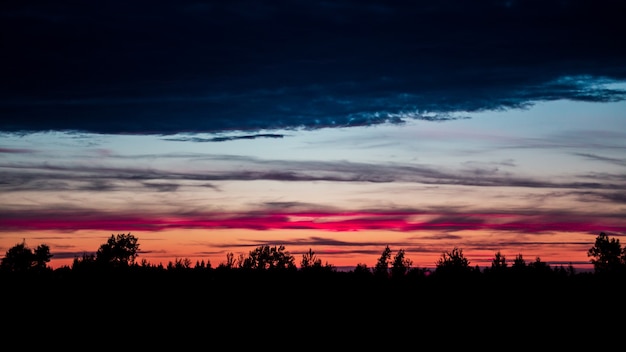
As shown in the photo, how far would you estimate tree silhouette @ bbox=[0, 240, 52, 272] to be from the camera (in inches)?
6658

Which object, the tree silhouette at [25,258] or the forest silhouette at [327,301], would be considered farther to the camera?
the tree silhouette at [25,258]

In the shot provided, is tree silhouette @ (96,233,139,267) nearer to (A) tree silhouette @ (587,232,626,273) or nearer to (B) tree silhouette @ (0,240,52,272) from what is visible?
(B) tree silhouette @ (0,240,52,272)

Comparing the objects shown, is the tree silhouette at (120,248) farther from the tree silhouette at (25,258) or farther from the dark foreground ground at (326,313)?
the dark foreground ground at (326,313)

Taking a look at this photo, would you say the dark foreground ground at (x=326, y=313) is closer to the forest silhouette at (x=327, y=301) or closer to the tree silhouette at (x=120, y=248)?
the forest silhouette at (x=327, y=301)

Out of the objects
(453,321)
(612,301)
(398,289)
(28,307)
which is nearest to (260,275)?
(398,289)

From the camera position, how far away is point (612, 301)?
59.8 m

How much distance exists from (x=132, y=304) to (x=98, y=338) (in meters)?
13.9

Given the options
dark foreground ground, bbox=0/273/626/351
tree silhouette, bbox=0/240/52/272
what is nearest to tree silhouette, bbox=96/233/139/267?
tree silhouette, bbox=0/240/52/272

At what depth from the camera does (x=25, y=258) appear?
565 ft

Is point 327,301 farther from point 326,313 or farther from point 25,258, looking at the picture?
point 25,258

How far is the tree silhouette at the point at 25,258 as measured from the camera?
16912 centimetres

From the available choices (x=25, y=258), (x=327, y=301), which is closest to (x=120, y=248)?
(x=25, y=258)

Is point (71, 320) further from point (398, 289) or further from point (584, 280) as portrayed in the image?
point (584, 280)

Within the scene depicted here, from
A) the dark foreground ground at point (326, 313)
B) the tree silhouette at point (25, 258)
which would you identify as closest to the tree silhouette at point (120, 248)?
the tree silhouette at point (25, 258)
